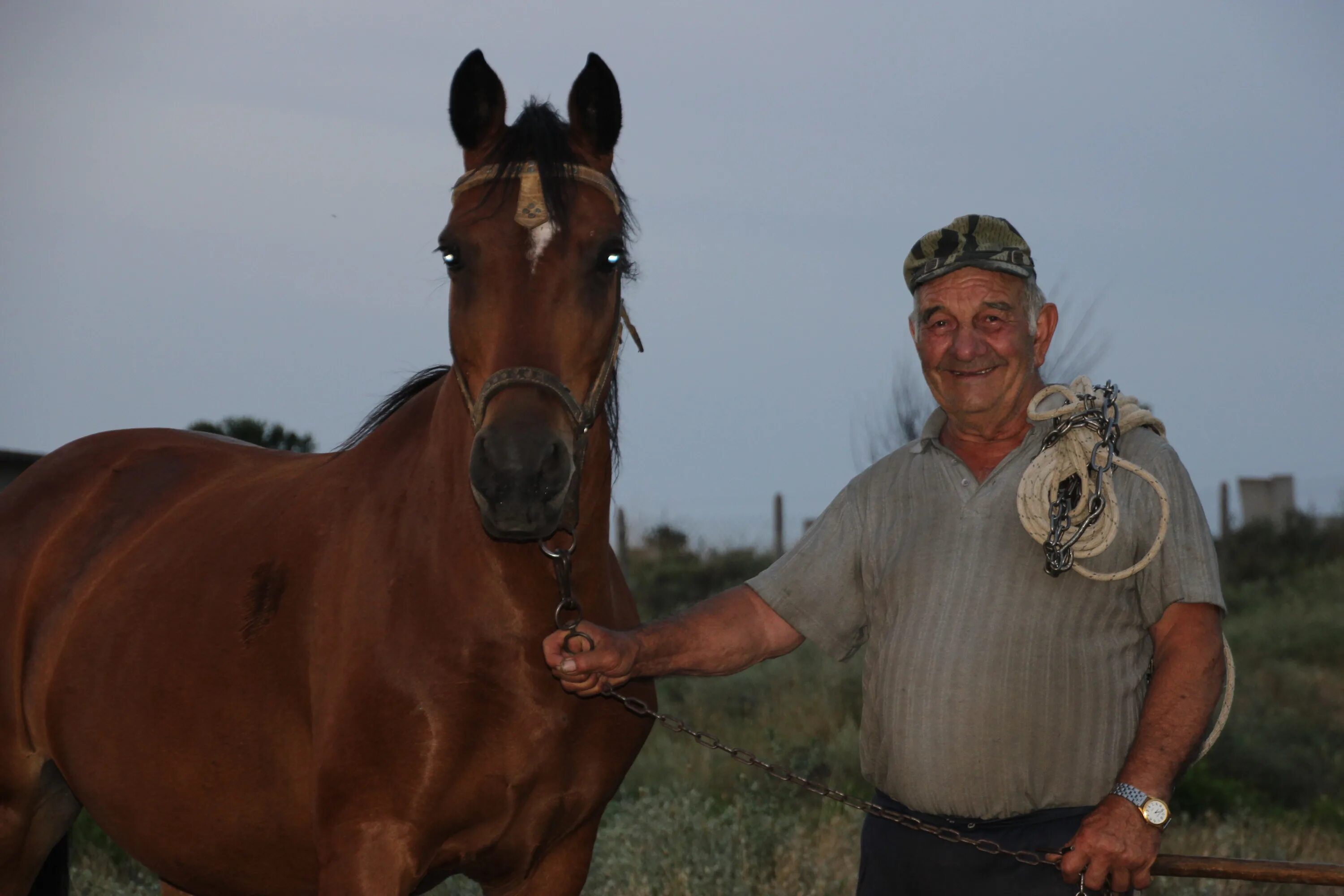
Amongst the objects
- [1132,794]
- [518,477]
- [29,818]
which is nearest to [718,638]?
[518,477]

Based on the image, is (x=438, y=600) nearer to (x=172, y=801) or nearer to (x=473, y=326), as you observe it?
(x=473, y=326)

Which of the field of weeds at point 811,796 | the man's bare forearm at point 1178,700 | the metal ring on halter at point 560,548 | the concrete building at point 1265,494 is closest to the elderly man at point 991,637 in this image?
the man's bare forearm at point 1178,700

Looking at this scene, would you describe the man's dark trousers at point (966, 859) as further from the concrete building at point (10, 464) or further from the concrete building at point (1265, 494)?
the concrete building at point (1265, 494)

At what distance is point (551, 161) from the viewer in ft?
9.06

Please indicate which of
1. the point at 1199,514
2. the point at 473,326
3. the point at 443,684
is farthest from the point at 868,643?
the point at 473,326

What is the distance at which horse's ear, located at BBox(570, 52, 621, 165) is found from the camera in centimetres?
296

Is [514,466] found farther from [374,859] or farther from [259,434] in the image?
[259,434]

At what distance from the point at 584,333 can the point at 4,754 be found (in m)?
2.56

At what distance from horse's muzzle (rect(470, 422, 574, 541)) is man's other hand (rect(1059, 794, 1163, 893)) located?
1.27m

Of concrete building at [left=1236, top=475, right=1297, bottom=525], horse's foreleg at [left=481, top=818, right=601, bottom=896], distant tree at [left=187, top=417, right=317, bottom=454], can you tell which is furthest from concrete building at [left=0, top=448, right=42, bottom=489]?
concrete building at [left=1236, top=475, right=1297, bottom=525]

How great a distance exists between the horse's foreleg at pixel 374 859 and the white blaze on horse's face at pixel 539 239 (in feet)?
4.09

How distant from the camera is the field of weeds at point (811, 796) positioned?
222 inches

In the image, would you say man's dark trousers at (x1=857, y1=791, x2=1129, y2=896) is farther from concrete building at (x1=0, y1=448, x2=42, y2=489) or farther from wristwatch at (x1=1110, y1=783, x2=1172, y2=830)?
concrete building at (x1=0, y1=448, x2=42, y2=489)

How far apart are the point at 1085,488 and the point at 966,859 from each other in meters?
0.88
